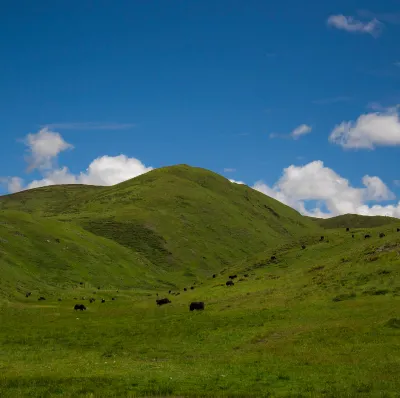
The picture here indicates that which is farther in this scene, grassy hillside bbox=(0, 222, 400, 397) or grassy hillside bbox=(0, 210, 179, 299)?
grassy hillside bbox=(0, 210, 179, 299)

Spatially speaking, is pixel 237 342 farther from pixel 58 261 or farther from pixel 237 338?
pixel 58 261

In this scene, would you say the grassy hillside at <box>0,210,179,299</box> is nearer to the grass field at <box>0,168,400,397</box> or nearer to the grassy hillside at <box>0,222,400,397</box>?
the grass field at <box>0,168,400,397</box>

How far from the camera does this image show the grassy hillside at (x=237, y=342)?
77.5 ft

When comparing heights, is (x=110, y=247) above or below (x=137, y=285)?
above

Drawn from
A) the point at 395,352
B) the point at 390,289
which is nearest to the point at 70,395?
the point at 395,352

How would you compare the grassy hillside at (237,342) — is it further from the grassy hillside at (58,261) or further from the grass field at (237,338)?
the grassy hillside at (58,261)

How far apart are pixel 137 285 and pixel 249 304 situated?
85533mm

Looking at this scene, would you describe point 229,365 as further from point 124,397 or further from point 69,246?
point 69,246

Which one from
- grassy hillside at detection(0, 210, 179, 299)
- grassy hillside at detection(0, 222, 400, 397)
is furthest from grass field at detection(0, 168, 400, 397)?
grassy hillside at detection(0, 210, 179, 299)

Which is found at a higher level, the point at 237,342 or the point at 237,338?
the point at 237,338

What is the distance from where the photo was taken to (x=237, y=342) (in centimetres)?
3694

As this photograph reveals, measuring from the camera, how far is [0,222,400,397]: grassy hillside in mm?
23609

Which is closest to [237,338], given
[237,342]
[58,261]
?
[237,342]

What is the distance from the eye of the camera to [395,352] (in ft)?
Answer: 93.7
